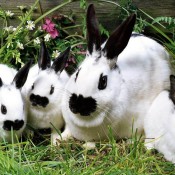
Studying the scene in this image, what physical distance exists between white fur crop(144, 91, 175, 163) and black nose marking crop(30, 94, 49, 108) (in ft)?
2.68

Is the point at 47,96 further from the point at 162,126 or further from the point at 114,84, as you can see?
the point at 162,126

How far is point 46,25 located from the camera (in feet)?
17.3

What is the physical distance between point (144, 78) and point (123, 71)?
0.73 ft

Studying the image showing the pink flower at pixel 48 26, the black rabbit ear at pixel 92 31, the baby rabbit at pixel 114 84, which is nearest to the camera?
the baby rabbit at pixel 114 84

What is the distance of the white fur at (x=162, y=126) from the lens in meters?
4.08

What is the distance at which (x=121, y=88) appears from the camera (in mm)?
4105

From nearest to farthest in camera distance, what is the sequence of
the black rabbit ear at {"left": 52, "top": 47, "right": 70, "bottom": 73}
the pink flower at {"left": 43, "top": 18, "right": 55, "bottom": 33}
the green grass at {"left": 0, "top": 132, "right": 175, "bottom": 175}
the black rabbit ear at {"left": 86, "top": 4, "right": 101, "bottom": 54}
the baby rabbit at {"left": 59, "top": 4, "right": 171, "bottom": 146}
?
the green grass at {"left": 0, "top": 132, "right": 175, "bottom": 175}, the baby rabbit at {"left": 59, "top": 4, "right": 171, "bottom": 146}, the black rabbit ear at {"left": 86, "top": 4, "right": 101, "bottom": 54}, the black rabbit ear at {"left": 52, "top": 47, "right": 70, "bottom": 73}, the pink flower at {"left": 43, "top": 18, "right": 55, "bottom": 33}

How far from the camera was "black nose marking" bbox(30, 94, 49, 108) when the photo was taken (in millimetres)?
4348

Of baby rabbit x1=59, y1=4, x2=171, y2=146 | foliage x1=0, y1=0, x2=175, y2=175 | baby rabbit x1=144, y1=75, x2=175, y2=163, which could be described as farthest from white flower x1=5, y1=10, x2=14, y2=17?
baby rabbit x1=144, y1=75, x2=175, y2=163

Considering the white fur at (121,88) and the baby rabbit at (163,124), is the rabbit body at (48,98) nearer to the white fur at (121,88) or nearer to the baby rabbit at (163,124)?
the white fur at (121,88)

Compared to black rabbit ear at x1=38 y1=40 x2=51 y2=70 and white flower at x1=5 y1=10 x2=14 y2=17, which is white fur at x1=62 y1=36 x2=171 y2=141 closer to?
black rabbit ear at x1=38 y1=40 x2=51 y2=70

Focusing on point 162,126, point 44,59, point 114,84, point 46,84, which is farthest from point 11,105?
point 162,126

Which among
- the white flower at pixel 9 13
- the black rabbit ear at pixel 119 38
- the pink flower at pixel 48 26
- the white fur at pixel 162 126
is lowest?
the white fur at pixel 162 126

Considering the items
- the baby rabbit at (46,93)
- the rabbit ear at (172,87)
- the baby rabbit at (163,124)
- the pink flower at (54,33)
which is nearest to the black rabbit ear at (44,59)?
the baby rabbit at (46,93)
